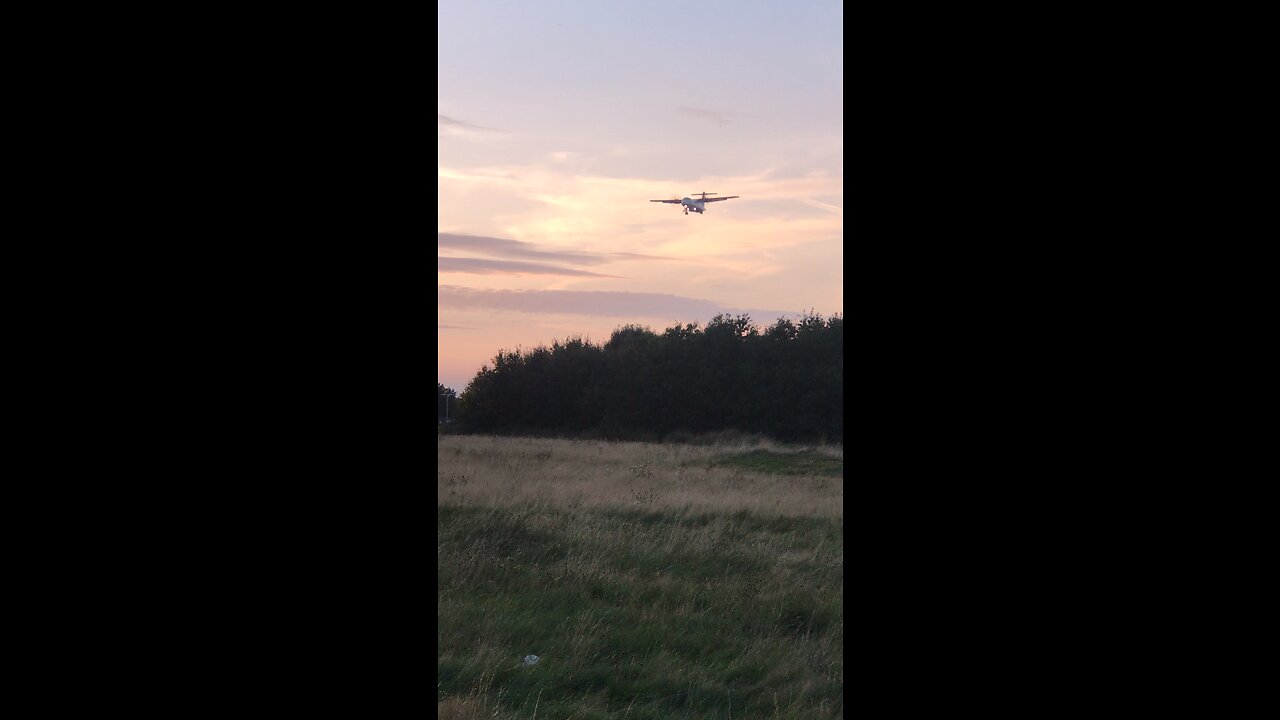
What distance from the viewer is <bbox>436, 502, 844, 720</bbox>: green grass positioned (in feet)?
15.8

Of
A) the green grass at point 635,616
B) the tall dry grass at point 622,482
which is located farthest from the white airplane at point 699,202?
the green grass at point 635,616

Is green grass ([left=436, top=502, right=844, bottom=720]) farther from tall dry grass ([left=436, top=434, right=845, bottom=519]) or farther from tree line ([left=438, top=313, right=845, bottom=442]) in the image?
tree line ([left=438, top=313, right=845, bottom=442])

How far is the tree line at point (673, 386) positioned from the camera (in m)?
24.5

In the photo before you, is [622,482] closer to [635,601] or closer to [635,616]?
[635,601]

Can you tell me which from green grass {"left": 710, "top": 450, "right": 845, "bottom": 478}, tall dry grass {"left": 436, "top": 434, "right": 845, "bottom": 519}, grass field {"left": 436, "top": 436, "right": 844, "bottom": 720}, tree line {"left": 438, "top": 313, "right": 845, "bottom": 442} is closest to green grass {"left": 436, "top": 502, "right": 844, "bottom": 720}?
grass field {"left": 436, "top": 436, "right": 844, "bottom": 720}

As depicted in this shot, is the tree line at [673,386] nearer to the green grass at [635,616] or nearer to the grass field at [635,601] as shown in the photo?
the grass field at [635,601]

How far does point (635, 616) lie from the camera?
5.94 m

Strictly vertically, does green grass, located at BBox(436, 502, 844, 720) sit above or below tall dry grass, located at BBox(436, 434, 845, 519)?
below

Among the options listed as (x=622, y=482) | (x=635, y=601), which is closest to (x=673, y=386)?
(x=622, y=482)

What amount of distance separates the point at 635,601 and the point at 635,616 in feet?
1.09

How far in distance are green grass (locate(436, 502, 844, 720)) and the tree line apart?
15.9m
